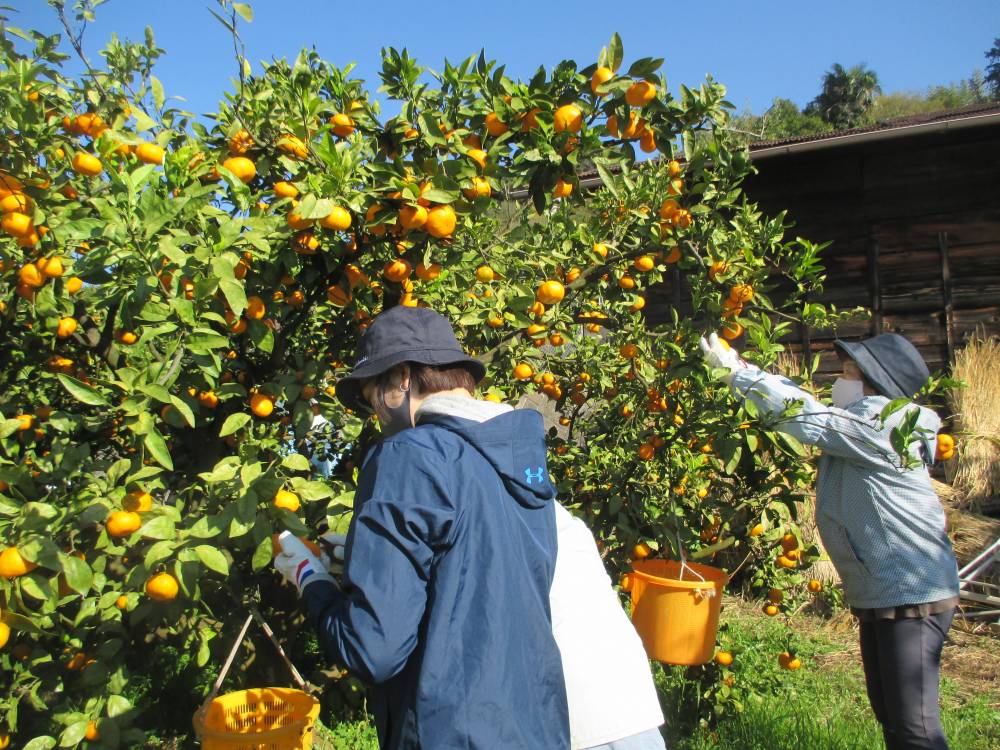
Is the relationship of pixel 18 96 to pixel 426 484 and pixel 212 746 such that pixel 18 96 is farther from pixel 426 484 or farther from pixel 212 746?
pixel 212 746

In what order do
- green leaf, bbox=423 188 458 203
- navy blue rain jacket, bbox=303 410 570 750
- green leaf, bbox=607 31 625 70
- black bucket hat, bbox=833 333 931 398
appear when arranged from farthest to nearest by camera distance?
black bucket hat, bbox=833 333 931 398 < green leaf, bbox=607 31 625 70 < green leaf, bbox=423 188 458 203 < navy blue rain jacket, bbox=303 410 570 750

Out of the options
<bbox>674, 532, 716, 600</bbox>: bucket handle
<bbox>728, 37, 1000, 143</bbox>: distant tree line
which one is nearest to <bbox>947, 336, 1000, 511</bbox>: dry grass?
<bbox>674, 532, 716, 600</bbox>: bucket handle

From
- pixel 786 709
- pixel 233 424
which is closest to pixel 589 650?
pixel 233 424

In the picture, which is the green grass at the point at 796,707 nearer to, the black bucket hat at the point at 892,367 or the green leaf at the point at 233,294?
the black bucket hat at the point at 892,367

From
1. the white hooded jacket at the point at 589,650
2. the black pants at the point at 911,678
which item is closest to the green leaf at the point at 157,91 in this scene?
the white hooded jacket at the point at 589,650

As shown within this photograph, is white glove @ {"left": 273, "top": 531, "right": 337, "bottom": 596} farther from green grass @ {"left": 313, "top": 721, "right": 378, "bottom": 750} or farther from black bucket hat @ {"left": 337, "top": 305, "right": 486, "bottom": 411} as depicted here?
green grass @ {"left": 313, "top": 721, "right": 378, "bottom": 750}

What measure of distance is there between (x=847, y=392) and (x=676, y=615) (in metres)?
0.92

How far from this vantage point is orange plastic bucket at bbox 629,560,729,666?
2.30 metres

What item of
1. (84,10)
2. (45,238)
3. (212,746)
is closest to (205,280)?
(45,238)

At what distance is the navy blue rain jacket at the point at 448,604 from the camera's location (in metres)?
1.14

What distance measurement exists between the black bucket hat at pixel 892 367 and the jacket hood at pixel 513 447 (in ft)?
4.81

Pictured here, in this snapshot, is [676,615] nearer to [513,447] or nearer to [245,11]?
[513,447]

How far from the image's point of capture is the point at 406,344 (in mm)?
1398

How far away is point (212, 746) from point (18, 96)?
1464 mm
